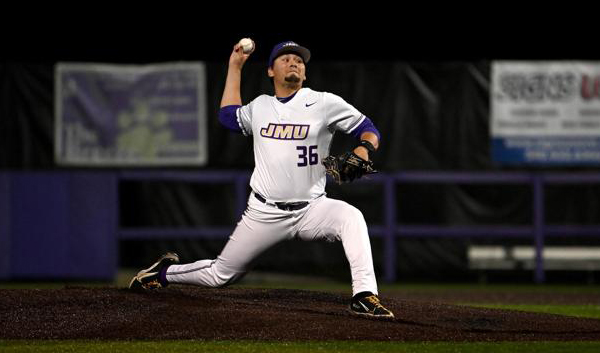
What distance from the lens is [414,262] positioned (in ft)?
41.5

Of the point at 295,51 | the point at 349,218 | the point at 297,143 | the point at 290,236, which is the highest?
the point at 295,51

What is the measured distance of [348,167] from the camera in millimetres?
6734

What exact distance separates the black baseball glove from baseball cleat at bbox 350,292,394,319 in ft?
2.31

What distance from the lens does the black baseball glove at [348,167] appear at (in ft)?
22.1

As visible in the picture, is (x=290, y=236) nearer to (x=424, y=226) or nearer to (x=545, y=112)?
(x=424, y=226)

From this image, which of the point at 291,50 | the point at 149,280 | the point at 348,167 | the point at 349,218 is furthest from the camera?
the point at 149,280

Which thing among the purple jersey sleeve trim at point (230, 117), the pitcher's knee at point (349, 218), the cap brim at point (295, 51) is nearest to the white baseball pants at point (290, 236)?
the pitcher's knee at point (349, 218)

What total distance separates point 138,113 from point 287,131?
5.43 meters

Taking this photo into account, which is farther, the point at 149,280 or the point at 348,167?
the point at 149,280

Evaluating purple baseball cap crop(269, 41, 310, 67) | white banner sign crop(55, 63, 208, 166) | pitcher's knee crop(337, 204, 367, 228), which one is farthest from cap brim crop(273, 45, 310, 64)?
white banner sign crop(55, 63, 208, 166)

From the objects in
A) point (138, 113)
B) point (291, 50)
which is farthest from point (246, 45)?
point (138, 113)

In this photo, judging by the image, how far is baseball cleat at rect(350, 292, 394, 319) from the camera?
6598mm

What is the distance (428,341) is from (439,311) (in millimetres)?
1053

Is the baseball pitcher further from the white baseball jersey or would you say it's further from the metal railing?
the metal railing
